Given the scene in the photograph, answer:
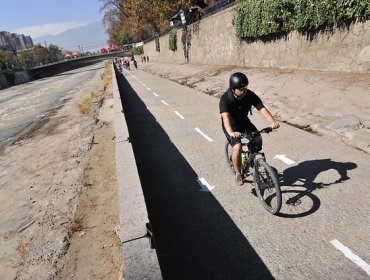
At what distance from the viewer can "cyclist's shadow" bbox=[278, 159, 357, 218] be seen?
5.68 metres

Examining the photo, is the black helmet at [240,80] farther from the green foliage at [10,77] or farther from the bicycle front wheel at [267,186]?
the green foliage at [10,77]

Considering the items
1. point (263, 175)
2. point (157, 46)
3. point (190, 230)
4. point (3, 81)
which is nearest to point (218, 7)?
point (263, 175)

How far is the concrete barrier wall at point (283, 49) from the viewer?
44.0ft

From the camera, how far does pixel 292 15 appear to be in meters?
17.1

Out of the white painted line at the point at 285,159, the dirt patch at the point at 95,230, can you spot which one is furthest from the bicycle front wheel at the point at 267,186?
the dirt patch at the point at 95,230

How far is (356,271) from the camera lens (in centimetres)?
414

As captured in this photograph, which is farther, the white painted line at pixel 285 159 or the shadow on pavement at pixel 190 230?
the white painted line at pixel 285 159

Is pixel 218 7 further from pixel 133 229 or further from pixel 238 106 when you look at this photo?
pixel 133 229

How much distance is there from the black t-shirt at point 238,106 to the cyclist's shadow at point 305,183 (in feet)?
4.83

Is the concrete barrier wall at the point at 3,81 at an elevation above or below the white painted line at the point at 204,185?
below

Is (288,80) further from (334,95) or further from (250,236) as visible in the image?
(250,236)

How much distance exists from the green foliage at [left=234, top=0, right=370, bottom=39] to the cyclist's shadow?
26.4ft

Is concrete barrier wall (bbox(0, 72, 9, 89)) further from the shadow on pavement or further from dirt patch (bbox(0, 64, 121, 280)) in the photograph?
the shadow on pavement

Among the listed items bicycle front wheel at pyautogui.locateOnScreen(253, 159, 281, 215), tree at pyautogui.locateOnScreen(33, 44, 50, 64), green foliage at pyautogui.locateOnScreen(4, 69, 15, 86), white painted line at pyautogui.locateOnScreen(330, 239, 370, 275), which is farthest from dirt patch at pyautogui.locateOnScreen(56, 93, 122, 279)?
tree at pyautogui.locateOnScreen(33, 44, 50, 64)
